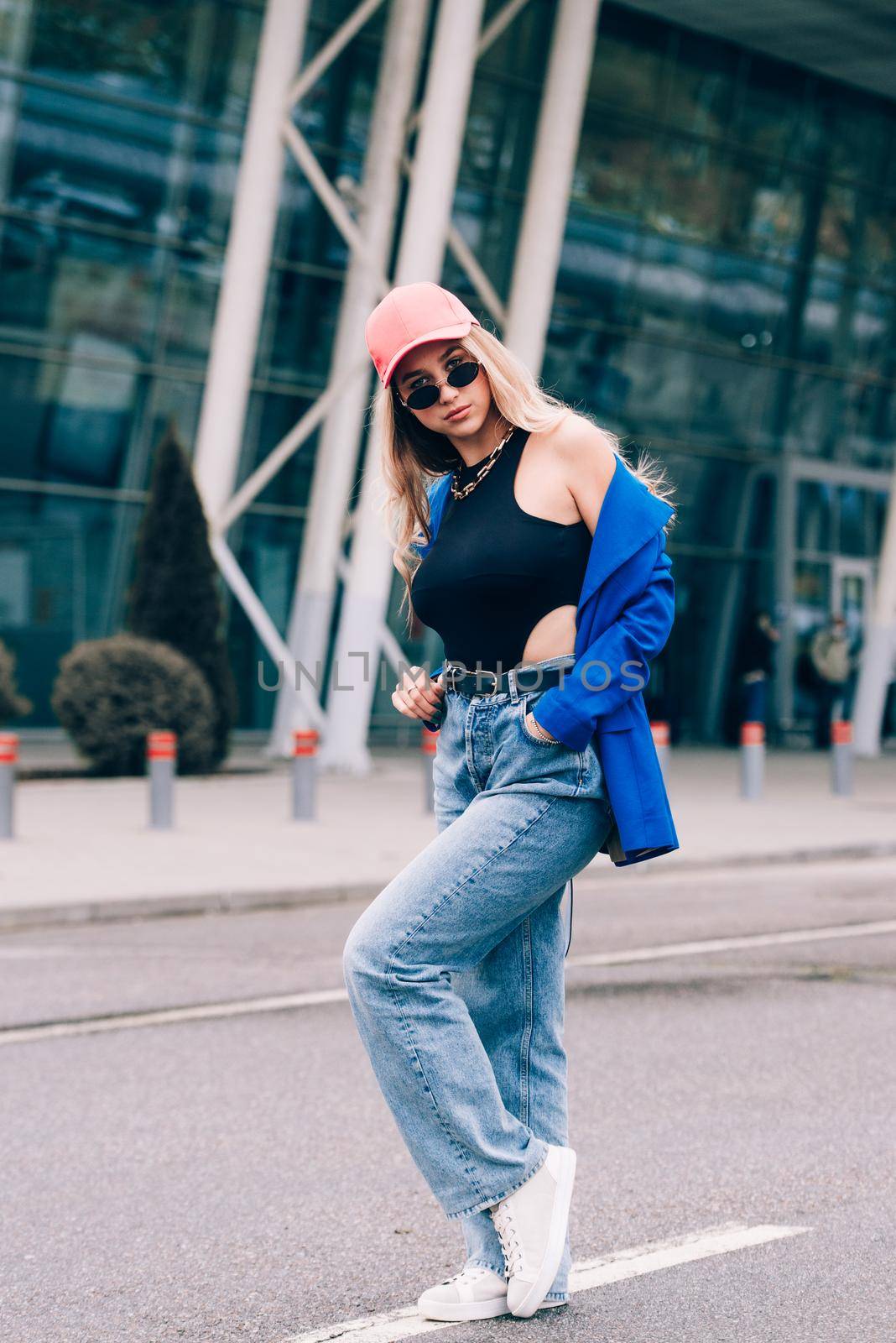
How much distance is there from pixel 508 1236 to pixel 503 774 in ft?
3.08

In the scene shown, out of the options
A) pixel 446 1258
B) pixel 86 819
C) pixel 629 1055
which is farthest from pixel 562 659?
pixel 86 819

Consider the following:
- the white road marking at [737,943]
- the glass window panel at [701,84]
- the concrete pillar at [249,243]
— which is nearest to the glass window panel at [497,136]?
the glass window panel at [701,84]

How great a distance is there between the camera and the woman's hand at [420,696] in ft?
12.3

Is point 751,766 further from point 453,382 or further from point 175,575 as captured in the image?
point 453,382

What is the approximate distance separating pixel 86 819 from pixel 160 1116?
8714 mm

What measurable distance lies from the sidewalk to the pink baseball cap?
6660 mm

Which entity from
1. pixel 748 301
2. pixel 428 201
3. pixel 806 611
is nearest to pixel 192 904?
pixel 428 201

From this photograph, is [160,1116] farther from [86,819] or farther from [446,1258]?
[86,819]

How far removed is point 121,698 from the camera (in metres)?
16.7

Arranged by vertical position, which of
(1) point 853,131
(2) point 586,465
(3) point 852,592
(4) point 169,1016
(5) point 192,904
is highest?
(1) point 853,131

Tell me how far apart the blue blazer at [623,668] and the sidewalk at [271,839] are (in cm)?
673

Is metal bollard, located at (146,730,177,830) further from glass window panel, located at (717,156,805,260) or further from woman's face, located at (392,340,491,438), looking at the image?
glass window panel, located at (717,156,805,260)

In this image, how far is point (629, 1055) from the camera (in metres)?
6.30

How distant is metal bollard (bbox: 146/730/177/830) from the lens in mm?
13141
